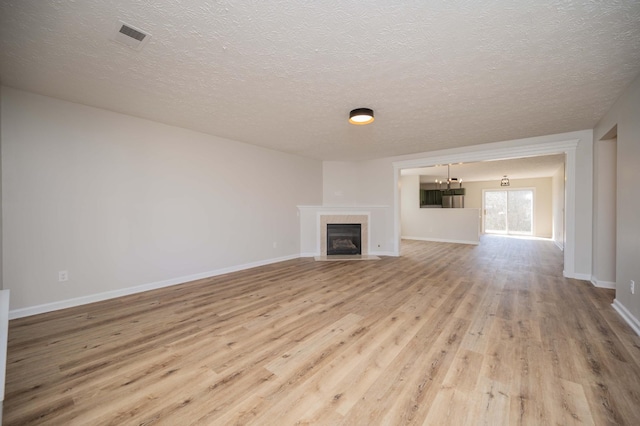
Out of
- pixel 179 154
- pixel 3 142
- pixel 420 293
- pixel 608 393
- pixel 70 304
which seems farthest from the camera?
pixel 179 154

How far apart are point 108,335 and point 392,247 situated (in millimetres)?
5335

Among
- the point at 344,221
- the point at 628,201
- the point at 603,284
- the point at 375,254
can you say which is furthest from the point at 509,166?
the point at 628,201

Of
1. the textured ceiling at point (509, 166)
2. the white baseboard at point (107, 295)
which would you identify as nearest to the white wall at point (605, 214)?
the textured ceiling at point (509, 166)

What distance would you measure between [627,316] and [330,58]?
3745 millimetres

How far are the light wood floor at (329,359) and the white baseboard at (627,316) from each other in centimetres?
6

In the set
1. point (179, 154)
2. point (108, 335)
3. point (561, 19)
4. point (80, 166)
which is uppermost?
point (561, 19)

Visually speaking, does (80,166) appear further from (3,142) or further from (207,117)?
(207,117)

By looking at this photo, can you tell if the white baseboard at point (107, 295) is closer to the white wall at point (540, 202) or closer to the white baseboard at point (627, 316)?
the white baseboard at point (627, 316)

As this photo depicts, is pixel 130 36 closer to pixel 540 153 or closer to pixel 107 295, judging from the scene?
pixel 107 295

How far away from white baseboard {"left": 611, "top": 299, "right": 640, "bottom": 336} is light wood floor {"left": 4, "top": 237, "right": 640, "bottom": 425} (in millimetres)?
56

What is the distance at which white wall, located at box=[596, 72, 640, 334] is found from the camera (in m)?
2.35

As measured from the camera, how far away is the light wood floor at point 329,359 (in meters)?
1.42

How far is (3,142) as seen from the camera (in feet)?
8.48

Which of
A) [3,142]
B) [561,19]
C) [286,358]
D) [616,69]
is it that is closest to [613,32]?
[561,19]
